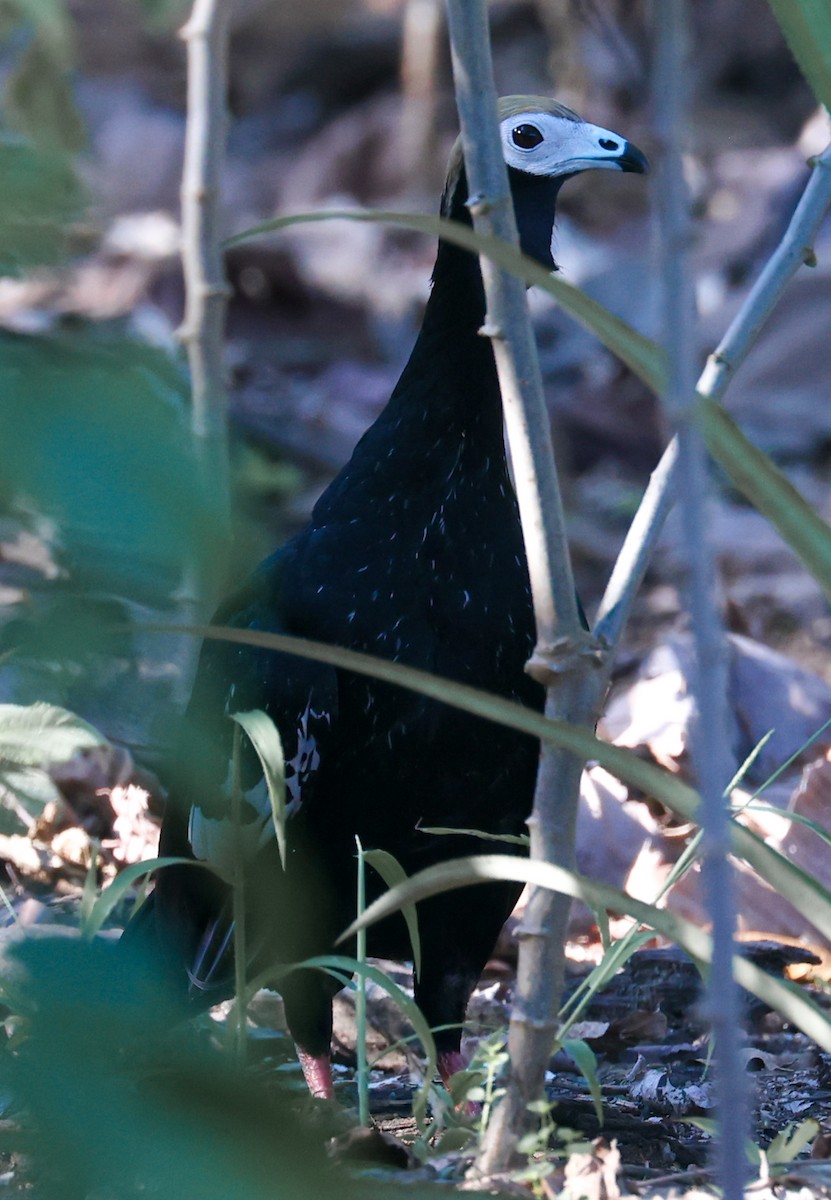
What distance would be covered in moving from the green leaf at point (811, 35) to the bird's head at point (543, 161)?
1369 millimetres

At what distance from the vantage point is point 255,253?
9.56 m

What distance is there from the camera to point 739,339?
2.01 metres

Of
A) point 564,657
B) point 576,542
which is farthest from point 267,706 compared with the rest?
point 576,542

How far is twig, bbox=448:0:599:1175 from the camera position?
1.69m

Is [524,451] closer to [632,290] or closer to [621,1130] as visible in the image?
[621,1130]

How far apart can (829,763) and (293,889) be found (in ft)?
4.12

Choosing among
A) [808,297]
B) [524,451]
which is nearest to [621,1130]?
[524,451]

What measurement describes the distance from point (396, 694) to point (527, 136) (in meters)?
1.16

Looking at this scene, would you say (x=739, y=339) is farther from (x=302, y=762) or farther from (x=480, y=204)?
(x=302, y=762)

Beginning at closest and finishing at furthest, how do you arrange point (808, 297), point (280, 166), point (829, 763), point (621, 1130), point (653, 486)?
point (653, 486) → point (621, 1130) → point (829, 763) → point (808, 297) → point (280, 166)

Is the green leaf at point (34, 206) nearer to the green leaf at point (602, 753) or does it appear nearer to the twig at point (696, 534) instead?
the twig at point (696, 534)

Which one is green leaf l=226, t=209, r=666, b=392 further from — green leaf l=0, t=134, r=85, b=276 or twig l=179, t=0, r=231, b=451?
twig l=179, t=0, r=231, b=451

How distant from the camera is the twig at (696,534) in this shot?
113cm

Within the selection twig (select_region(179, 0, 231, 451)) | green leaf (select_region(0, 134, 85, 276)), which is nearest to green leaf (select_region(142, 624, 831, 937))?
green leaf (select_region(0, 134, 85, 276))
